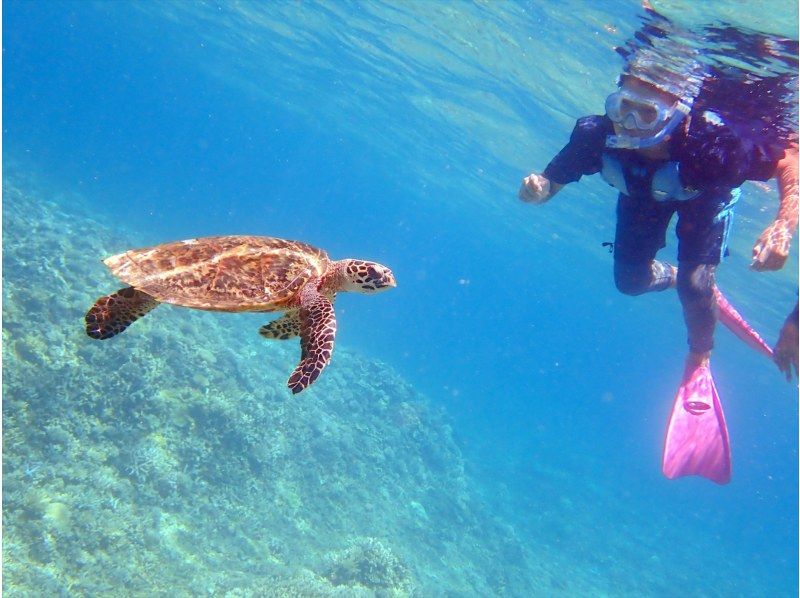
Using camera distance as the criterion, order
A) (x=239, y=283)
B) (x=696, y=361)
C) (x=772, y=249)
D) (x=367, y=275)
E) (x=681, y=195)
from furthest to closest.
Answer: (x=696, y=361)
(x=681, y=195)
(x=367, y=275)
(x=239, y=283)
(x=772, y=249)

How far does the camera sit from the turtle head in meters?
4.52

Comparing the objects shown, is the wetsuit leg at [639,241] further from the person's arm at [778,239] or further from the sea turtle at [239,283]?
the sea turtle at [239,283]

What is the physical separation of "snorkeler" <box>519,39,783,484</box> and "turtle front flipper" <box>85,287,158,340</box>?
16.8ft

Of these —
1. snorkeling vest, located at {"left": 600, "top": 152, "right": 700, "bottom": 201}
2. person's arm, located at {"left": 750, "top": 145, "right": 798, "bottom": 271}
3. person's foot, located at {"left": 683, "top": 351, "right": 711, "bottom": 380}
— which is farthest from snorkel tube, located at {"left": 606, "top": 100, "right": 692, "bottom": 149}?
person's foot, located at {"left": 683, "top": 351, "right": 711, "bottom": 380}

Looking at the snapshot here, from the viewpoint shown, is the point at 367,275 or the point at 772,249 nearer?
the point at 772,249

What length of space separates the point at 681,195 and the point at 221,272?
19.2 feet

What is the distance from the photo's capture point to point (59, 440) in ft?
32.4

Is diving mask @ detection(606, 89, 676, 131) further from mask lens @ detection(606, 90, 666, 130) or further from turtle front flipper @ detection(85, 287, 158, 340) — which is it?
turtle front flipper @ detection(85, 287, 158, 340)

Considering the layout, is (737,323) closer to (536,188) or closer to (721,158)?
(721,158)

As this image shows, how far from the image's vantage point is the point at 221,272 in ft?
14.5

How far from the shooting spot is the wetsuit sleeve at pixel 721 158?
19.5 feet

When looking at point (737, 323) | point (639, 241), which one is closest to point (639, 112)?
point (639, 241)

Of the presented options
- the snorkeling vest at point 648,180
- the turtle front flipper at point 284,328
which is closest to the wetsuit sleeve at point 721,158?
the snorkeling vest at point 648,180

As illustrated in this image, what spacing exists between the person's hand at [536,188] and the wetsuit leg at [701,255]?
1.94 metres
